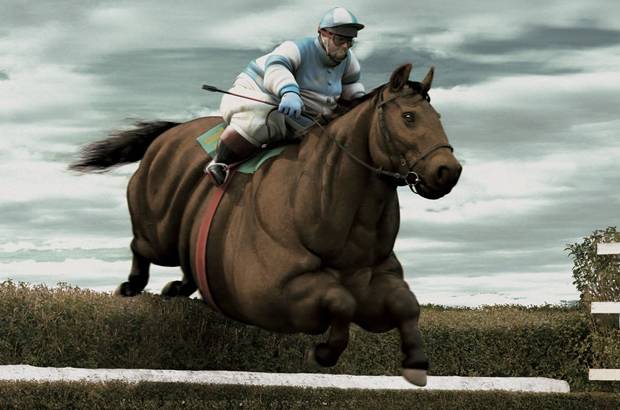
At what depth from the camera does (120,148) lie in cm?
955

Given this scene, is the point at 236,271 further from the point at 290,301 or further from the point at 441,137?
the point at 441,137

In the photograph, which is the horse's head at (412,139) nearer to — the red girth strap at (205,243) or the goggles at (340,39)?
the goggles at (340,39)

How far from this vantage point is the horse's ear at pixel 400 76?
6.40 metres

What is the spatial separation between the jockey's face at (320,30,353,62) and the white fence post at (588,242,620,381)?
20.8ft

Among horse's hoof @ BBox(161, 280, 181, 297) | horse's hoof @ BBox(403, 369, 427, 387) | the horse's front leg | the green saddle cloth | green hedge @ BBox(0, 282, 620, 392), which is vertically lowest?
green hedge @ BBox(0, 282, 620, 392)

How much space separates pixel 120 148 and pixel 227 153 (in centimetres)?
232

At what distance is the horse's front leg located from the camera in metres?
6.54

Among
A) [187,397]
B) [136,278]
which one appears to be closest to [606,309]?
[187,397]

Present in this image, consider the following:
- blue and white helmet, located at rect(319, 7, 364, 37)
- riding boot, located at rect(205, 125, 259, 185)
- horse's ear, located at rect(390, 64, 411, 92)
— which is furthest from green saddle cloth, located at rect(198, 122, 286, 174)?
horse's ear, located at rect(390, 64, 411, 92)

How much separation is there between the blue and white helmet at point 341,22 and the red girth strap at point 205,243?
1.32 metres

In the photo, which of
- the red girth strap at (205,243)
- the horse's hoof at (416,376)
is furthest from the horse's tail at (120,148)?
the horse's hoof at (416,376)

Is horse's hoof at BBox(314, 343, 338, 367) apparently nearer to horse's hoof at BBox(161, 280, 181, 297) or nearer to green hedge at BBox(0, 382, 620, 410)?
green hedge at BBox(0, 382, 620, 410)

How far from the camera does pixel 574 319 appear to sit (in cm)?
1253

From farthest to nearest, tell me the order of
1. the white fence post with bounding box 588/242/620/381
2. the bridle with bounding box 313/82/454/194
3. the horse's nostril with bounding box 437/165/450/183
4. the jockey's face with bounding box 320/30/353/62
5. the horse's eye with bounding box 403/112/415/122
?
the white fence post with bounding box 588/242/620/381, the jockey's face with bounding box 320/30/353/62, the horse's eye with bounding box 403/112/415/122, the bridle with bounding box 313/82/454/194, the horse's nostril with bounding box 437/165/450/183
